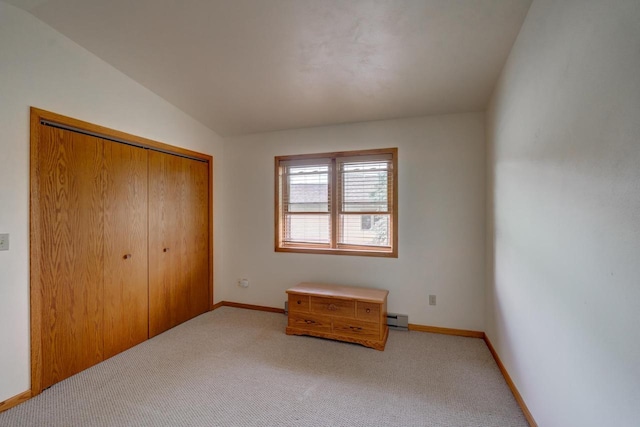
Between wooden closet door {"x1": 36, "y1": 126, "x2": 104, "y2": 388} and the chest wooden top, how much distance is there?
1.82 m

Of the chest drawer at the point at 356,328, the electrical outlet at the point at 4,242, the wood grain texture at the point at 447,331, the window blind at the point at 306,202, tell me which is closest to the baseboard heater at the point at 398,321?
the wood grain texture at the point at 447,331

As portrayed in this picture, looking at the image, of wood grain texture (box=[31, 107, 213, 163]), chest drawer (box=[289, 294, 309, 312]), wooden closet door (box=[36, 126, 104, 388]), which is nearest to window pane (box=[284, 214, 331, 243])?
chest drawer (box=[289, 294, 309, 312])

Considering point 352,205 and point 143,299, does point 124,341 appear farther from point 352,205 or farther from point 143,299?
point 352,205

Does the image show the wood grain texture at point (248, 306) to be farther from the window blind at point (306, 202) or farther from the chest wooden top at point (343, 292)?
the window blind at point (306, 202)

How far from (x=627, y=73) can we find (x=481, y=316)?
8.73 ft

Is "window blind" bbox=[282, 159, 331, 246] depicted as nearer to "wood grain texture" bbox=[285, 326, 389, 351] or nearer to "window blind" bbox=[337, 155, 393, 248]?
"window blind" bbox=[337, 155, 393, 248]

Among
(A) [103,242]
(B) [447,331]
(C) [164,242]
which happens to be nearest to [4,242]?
(A) [103,242]

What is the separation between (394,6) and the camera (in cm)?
181

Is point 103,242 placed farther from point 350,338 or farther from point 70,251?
point 350,338

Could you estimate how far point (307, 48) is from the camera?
2227 mm

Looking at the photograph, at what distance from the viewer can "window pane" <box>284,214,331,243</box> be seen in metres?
3.63

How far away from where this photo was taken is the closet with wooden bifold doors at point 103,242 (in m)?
2.14

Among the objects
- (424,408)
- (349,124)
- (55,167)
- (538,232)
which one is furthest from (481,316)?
(55,167)

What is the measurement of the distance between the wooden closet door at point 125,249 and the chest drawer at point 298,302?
1523 mm
